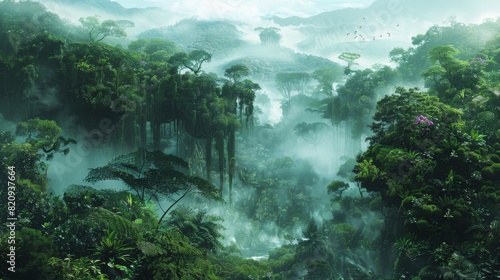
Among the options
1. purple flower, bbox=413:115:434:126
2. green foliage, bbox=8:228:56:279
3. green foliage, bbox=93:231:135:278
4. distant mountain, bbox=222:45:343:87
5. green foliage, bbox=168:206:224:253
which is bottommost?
green foliage, bbox=168:206:224:253

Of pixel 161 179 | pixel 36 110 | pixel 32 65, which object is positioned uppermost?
pixel 32 65

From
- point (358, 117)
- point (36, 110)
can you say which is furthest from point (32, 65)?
point (358, 117)

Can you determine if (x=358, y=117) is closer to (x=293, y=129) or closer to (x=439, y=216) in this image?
(x=293, y=129)

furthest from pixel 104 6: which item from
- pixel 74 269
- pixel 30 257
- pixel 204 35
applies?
pixel 74 269

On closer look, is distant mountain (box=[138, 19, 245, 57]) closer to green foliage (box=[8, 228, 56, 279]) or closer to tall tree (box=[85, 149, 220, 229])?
tall tree (box=[85, 149, 220, 229])

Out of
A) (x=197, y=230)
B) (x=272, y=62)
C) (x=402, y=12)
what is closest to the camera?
(x=197, y=230)

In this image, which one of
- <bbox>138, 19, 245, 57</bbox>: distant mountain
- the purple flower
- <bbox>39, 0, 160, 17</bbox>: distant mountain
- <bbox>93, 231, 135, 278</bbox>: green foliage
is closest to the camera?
<bbox>93, 231, 135, 278</bbox>: green foliage

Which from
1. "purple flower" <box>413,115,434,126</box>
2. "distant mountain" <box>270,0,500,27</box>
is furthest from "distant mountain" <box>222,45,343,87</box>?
"purple flower" <box>413,115,434,126</box>

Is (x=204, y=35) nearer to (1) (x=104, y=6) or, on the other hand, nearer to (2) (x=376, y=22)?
(1) (x=104, y=6)

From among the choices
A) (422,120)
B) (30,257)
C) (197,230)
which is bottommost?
(197,230)
